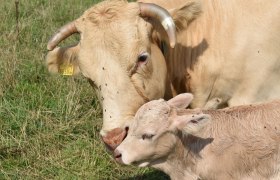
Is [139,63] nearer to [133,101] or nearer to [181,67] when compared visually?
[133,101]

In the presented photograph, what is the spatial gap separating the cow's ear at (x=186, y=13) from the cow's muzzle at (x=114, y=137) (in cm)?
146

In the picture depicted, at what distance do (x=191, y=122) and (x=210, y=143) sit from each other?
56 centimetres

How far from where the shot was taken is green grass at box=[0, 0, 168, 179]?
8000 millimetres

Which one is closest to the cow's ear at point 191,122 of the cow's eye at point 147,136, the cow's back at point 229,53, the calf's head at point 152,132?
the calf's head at point 152,132

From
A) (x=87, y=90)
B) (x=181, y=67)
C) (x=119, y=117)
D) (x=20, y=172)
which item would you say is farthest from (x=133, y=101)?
(x=87, y=90)

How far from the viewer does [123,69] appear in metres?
6.66

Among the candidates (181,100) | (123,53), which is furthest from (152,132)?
(123,53)

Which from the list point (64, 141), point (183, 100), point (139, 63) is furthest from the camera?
point (64, 141)

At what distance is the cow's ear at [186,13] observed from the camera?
23.3 feet

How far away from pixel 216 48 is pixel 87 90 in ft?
9.24

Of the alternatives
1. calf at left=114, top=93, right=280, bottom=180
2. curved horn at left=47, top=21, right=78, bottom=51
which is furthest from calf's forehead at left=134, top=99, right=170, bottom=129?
curved horn at left=47, top=21, right=78, bottom=51

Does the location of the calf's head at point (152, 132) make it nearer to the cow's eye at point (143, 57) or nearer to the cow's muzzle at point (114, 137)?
the cow's muzzle at point (114, 137)

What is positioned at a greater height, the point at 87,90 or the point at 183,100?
the point at 183,100

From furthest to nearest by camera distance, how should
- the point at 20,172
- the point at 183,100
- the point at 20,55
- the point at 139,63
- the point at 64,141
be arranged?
1. the point at 20,55
2. the point at 64,141
3. the point at 20,172
4. the point at 139,63
5. the point at 183,100
